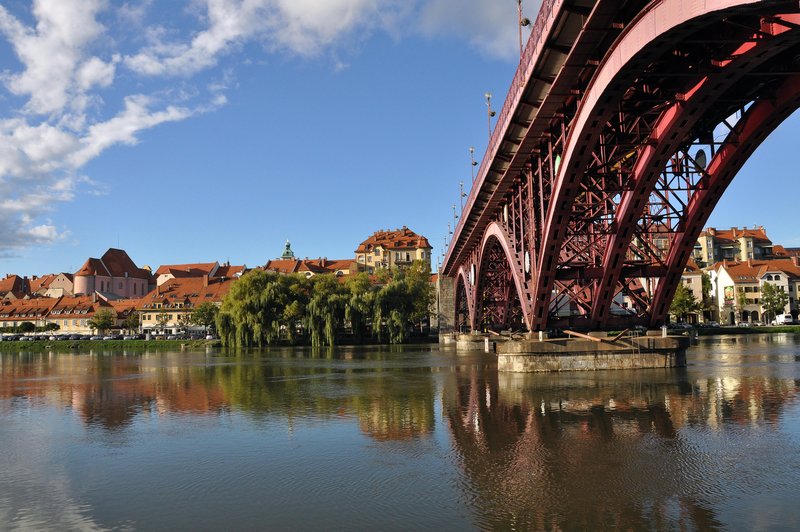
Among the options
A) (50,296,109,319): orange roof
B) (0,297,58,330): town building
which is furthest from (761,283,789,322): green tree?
(0,297,58,330): town building

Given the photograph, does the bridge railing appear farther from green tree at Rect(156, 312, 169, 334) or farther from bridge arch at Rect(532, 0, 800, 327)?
green tree at Rect(156, 312, 169, 334)

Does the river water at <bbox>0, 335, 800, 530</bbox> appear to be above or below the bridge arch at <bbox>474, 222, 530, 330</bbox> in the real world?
below

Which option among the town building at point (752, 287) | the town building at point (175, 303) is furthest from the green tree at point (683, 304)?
the town building at point (175, 303)

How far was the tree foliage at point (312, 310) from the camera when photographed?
2940 inches

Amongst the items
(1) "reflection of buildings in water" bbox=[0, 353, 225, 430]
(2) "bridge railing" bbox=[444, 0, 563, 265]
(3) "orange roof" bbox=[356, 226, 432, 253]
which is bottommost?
(1) "reflection of buildings in water" bbox=[0, 353, 225, 430]

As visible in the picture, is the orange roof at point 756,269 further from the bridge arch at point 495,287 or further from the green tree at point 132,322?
the green tree at point 132,322

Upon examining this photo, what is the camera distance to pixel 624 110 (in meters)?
21.0

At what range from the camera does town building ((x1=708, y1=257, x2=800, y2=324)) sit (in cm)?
10000

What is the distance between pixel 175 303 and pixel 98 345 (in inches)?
1182

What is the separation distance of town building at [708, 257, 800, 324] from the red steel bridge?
76895mm

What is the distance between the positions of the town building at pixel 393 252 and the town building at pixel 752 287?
195 ft

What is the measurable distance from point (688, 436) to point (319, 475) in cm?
850

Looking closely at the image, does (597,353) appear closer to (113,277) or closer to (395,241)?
(395,241)

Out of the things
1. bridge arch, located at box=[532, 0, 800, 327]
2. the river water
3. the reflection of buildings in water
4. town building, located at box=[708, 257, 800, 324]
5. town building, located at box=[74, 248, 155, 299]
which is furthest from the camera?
town building, located at box=[74, 248, 155, 299]
